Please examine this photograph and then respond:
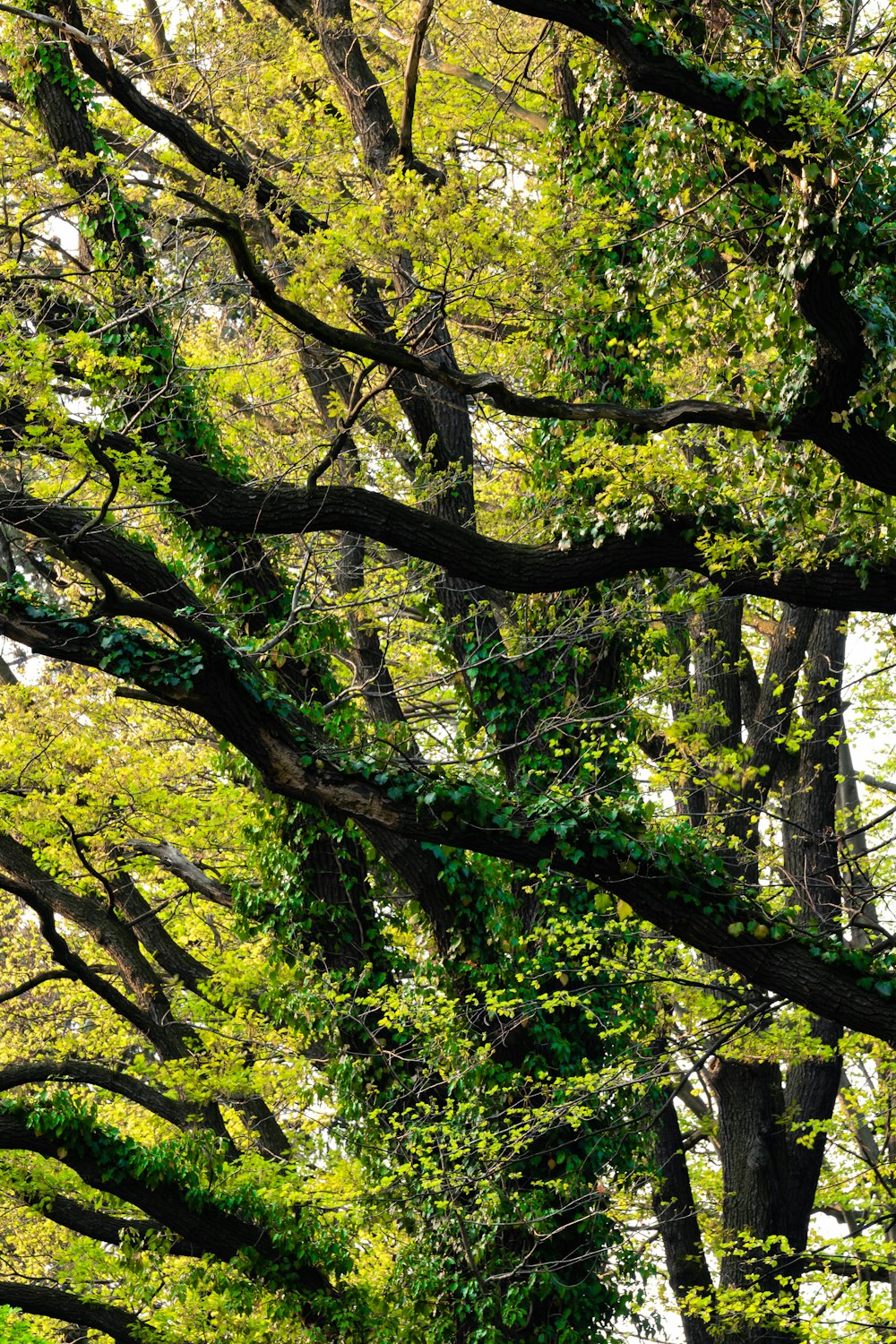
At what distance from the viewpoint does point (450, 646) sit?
9.86 metres

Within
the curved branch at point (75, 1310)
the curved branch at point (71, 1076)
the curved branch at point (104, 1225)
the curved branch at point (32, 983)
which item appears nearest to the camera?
the curved branch at point (71, 1076)

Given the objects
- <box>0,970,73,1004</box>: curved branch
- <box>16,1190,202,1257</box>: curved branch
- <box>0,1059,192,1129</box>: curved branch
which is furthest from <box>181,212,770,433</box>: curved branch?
<box>16,1190,202,1257</box>: curved branch

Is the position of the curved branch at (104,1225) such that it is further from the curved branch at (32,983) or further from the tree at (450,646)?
the curved branch at (32,983)

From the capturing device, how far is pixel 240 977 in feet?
34.4

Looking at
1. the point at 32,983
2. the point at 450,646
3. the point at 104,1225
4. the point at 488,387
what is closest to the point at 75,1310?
the point at 104,1225

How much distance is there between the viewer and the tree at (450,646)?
6.39 m

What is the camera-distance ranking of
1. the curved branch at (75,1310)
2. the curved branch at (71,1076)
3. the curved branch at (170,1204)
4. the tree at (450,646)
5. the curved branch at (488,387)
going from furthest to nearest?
the curved branch at (75,1310)
the curved branch at (170,1204)
the curved branch at (71,1076)
the tree at (450,646)
the curved branch at (488,387)

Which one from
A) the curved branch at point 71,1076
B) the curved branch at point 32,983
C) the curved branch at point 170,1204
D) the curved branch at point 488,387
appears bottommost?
the curved branch at point 170,1204

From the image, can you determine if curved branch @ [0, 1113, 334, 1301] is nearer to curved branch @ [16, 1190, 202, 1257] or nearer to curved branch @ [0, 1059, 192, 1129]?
curved branch @ [16, 1190, 202, 1257]

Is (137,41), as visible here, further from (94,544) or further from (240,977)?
(240,977)

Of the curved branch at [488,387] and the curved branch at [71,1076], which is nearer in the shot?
the curved branch at [488,387]

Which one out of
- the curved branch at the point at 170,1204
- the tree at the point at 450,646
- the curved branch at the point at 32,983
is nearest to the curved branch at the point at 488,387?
the tree at the point at 450,646

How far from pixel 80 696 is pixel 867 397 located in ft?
28.1

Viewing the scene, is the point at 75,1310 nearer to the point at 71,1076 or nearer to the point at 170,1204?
the point at 170,1204
